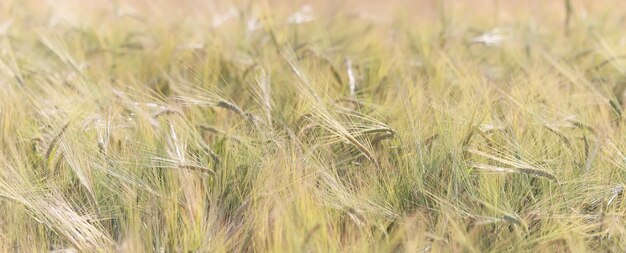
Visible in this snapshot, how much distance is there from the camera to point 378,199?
1282 mm

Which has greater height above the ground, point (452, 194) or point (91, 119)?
point (91, 119)

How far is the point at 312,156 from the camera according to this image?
134cm

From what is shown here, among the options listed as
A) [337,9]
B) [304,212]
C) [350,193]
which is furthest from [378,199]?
[337,9]

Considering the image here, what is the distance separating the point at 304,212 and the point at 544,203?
0.40 m

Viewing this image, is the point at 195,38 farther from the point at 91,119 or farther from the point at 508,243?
the point at 508,243

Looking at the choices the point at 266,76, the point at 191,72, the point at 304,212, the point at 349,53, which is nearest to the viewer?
the point at 304,212

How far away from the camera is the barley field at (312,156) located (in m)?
1.19

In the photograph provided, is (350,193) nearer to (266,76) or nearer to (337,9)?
(266,76)

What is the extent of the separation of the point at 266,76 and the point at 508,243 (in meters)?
0.74

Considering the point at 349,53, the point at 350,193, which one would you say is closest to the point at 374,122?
the point at 350,193

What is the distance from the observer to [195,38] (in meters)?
2.18

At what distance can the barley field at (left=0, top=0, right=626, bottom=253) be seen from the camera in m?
1.19

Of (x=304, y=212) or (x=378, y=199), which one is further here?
(x=378, y=199)

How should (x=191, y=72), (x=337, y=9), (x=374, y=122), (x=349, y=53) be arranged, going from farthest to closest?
(x=337, y=9), (x=349, y=53), (x=191, y=72), (x=374, y=122)
